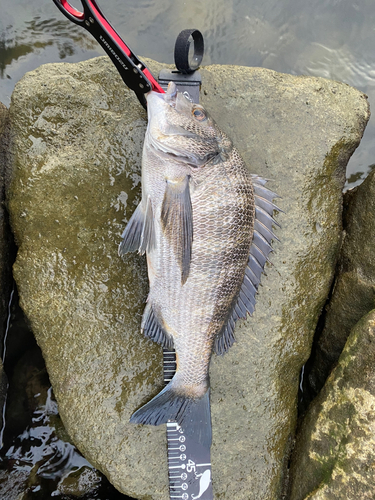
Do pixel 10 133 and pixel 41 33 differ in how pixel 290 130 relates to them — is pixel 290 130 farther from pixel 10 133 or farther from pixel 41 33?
pixel 41 33

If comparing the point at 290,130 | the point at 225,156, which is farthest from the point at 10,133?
the point at 290,130

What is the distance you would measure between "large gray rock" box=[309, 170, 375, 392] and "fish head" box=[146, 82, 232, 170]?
1261 mm

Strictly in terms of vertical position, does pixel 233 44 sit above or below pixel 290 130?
above

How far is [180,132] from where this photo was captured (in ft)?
6.98

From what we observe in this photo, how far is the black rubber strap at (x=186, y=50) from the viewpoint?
2.29 metres

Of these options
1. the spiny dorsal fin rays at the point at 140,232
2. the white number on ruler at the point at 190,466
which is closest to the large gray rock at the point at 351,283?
the white number on ruler at the point at 190,466

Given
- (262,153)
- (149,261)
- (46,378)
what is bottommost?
(46,378)

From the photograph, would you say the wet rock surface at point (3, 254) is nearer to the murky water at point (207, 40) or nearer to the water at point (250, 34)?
the murky water at point (207, 40)

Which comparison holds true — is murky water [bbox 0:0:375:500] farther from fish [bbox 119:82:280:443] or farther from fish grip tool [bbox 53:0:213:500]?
fish [bbox 119:82:280:443]

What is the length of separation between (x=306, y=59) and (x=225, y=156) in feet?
7.09

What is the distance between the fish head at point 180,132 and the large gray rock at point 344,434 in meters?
1.56

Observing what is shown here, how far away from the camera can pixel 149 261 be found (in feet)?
7.45

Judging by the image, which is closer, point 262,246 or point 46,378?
Answer: point 262,246

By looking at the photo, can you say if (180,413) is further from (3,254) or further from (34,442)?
(3,254)
